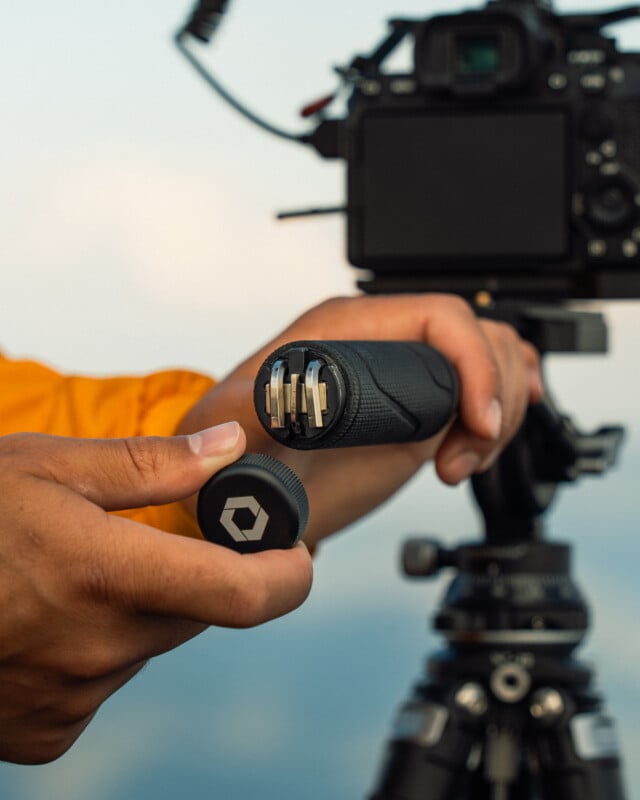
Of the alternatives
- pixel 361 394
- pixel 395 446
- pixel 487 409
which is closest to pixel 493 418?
pixel 487 409

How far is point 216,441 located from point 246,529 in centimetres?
5

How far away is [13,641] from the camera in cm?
68

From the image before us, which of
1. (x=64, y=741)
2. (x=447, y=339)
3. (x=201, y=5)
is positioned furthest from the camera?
(x=201, y=5)

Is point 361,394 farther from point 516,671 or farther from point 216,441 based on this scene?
point 516,671

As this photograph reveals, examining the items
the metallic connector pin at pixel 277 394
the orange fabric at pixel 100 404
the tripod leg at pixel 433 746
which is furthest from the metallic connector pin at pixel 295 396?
the tripod leg at pixel 433 746

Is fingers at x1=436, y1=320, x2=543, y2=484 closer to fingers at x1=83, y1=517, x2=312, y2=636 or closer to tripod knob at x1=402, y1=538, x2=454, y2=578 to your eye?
fingers at x1=83, y1=517, x2=312, y2=636

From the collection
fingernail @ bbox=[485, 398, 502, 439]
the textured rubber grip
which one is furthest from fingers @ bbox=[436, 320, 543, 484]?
the textured rubber grip

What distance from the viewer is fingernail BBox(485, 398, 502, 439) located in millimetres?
995

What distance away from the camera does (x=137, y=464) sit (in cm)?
67

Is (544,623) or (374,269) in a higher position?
(374,269)

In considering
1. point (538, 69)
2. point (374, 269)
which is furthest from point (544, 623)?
point (538, 69)

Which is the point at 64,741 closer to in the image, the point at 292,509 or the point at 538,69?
the point at 292,509

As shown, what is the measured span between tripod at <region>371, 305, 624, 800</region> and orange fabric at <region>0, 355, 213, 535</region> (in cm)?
47

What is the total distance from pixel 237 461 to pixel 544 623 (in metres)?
1.09
